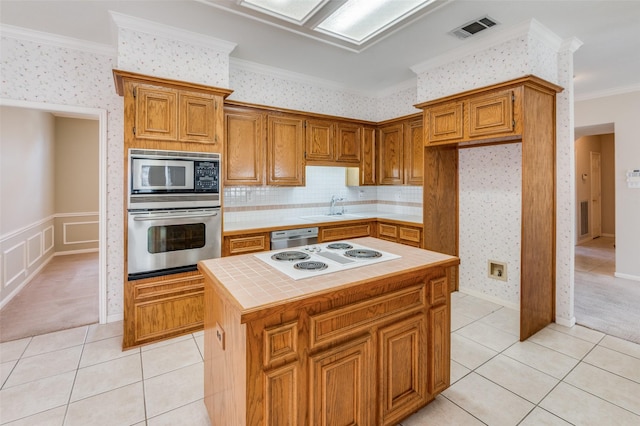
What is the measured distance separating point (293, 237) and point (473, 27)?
2.82 metres

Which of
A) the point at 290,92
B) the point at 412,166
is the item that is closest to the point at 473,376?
the point at 412,166

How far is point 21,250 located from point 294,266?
4705mm

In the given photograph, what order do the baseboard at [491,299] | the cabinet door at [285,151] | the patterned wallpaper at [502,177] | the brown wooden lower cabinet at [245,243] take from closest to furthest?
1. the patterned wallpaper at [502,177]
2. the brown wooden lower cabinet at [245,243]
3. the baseboard at [491,299]
4. the cabinet door at [285,151]

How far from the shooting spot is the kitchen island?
1.33 metres

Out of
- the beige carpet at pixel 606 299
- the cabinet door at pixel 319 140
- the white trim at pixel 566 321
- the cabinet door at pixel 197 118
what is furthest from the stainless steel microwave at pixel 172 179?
the beige carpet at pixel 606 299

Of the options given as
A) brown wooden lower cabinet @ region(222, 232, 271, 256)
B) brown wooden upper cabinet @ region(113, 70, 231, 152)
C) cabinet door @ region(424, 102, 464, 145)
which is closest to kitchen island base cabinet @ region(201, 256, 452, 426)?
brown wooden lower cabinet @ region(222, 232, 271, 256)

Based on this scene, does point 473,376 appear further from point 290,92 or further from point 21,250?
point 21,250

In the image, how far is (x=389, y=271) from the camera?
1.71 metres

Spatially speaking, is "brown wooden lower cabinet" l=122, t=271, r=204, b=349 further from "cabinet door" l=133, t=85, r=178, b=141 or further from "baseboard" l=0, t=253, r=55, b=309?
"baseboard" l=0, t=253, r=55, b=309

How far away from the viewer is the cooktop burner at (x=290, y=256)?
1.97 metres

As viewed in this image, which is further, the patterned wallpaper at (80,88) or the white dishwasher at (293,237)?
the white dishwasher at (293,237)

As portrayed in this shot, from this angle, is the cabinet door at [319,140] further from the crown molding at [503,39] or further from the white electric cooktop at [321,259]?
the white electric cooktop at [321,259]

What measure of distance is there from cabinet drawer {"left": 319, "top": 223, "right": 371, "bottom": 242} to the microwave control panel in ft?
4.95

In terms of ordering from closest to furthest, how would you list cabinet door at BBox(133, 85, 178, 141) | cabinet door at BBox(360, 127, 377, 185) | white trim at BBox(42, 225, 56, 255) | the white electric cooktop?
the white electric cooktop < cabinet door at BBox(133, 85, 178, 141) < cabinet door at BBox(360, 127, 377, 185) < white trim at BBox(42, 225, 56, 255)
